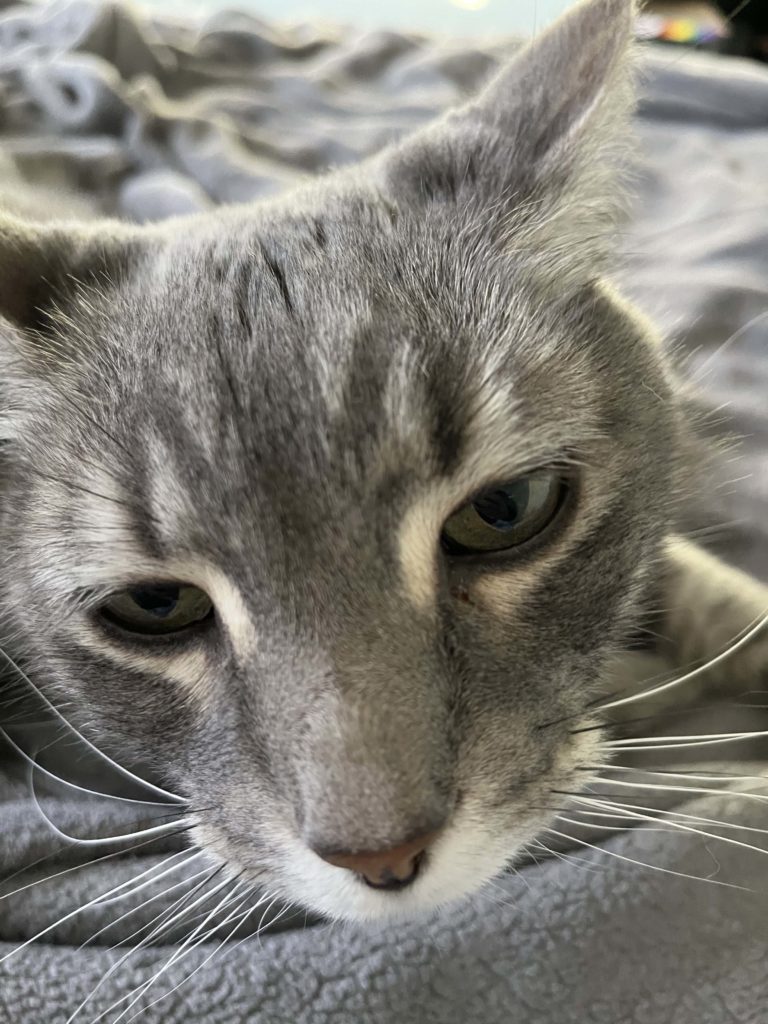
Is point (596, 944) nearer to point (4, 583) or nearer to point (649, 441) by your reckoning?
point (649, 441)

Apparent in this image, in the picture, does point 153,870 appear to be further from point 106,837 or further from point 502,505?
point 502,505

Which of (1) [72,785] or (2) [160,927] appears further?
(1) [72,785]

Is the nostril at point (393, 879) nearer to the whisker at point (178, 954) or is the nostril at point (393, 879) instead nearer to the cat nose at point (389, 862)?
the cat nose at point (389, 862)

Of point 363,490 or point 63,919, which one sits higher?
point 363,490

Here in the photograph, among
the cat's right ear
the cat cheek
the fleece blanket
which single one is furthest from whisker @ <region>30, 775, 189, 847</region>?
the cat's right ear

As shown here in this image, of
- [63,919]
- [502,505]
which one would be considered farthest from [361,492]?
[63,919]

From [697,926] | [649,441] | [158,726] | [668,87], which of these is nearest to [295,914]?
[158,726]

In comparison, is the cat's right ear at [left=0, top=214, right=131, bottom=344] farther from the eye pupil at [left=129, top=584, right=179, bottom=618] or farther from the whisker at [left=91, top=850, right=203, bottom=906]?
the whisker at [left=91, top=850, right=203, bottom=906]
